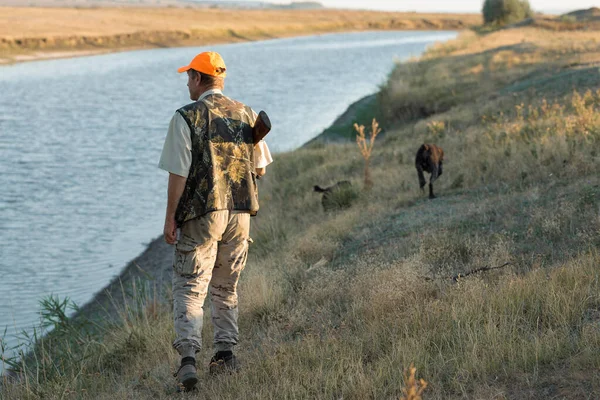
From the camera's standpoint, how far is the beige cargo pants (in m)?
4.48

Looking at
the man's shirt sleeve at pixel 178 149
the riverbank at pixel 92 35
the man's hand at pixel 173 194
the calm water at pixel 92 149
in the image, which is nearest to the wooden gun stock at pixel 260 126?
the man's shirt sleeve at pixel 178 149

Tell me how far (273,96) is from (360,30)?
105 metres

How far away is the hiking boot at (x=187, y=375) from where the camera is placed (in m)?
4.42

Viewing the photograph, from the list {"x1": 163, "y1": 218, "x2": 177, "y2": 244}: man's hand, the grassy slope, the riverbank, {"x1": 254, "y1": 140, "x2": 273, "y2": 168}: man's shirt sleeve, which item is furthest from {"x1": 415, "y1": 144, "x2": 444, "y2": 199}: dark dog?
the riverbank

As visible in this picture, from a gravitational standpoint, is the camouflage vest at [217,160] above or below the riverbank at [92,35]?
below

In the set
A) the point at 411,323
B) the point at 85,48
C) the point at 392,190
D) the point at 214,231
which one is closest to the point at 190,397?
the point at 214,231

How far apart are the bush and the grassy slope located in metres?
71.9

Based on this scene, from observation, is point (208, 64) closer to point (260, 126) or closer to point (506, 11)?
point (260, 126)

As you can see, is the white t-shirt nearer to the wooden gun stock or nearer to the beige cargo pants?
the beige cargo pants

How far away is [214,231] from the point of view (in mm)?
4484

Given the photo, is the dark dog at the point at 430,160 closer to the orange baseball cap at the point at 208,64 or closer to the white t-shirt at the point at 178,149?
the orange baseball cap at the point at 208,64

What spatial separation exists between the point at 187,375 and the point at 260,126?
1.63m

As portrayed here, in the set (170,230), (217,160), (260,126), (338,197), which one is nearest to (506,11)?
(338,197)

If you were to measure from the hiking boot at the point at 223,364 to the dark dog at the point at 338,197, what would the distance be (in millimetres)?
6201
